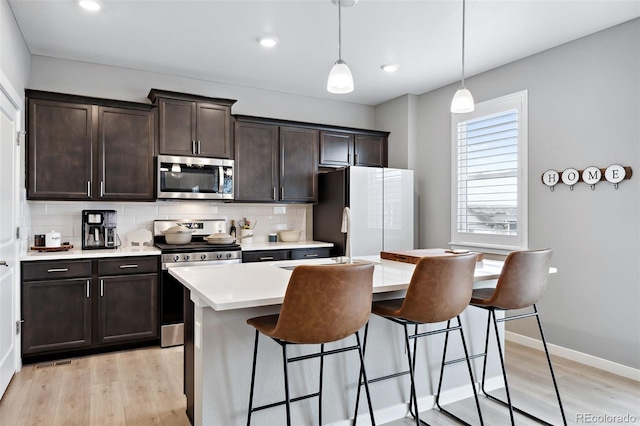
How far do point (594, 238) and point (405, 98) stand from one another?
2.71 metres

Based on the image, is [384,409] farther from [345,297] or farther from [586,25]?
[586,25]

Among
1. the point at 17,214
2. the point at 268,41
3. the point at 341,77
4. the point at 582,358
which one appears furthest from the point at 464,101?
the point at 17,214

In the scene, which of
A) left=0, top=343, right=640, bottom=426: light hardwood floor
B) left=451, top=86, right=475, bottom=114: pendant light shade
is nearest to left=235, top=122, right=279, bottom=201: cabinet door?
left=0, top=343, right=640, bottom=426: light hardwood floor

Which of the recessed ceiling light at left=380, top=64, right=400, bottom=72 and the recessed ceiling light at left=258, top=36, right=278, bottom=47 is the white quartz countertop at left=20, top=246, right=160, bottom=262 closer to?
the recessed ceiling light at left=258, top=36, right=278, bottom=47

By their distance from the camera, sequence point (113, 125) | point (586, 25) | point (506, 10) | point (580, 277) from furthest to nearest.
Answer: point (113, 125) < point (580, 277) < point (586, 25) < point (506, 10)

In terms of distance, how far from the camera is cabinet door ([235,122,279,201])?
4.58 m

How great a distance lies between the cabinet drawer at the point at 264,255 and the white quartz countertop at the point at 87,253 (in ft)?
2.83

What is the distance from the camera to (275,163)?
477 centimetres

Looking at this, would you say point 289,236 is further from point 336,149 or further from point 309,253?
point 336,149

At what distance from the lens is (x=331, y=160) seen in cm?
513

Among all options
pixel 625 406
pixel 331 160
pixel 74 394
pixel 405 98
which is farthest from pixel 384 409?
pixel 405 98

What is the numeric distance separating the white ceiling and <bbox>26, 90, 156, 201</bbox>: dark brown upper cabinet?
20.4 inches

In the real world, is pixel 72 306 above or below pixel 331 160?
below

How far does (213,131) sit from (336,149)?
1529 mm
